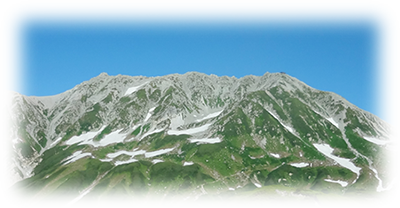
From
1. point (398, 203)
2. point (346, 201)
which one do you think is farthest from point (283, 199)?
point (398, 203)

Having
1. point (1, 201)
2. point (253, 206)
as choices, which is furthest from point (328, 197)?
point (1, 201)

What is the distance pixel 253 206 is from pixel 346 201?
41750 mm

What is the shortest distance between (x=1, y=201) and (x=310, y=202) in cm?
10686

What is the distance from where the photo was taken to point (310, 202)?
124 metres

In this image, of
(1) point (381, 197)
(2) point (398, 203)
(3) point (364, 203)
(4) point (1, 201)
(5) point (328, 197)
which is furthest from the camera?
(1) point (381, 197)

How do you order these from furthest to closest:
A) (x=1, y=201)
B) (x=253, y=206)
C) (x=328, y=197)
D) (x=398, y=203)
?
(x=398, y=203) → (x=328, y=197) → (x=253, y=206) → (x=1, y=201)

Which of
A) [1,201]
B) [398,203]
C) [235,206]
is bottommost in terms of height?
[1,201]

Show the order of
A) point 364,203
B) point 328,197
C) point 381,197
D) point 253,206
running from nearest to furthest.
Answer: point 253,206
point 328,197
point 364,203
point 381,197

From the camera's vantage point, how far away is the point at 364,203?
144 meters

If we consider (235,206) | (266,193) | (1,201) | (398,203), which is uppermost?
(398,203)

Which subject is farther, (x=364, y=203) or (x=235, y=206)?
(x=364, y=203)

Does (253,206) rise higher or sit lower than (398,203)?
lower

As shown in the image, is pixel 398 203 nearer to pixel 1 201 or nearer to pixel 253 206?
pixel 253 206

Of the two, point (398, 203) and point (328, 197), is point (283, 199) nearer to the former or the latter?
point (328, 197)
